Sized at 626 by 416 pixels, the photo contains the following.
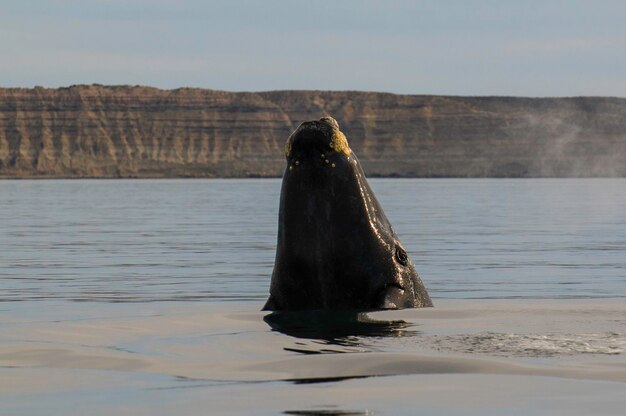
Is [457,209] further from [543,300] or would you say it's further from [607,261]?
[543,300]

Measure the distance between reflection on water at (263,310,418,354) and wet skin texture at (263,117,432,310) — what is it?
0.17 m

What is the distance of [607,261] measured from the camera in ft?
87.8

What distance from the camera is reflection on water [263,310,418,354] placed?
36.7ft

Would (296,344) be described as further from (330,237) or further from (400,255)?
(400,255)

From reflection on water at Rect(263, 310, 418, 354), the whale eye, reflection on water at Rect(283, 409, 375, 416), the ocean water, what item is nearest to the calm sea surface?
the ocean water

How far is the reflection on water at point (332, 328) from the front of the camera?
11.2m

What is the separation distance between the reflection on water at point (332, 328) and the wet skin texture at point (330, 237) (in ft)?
0.56

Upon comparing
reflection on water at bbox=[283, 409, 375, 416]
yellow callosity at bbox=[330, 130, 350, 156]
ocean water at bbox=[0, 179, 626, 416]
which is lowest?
reflection on water at bbox=[283, 409, 375, 416]

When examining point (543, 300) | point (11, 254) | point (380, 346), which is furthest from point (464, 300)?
point (11, 254)

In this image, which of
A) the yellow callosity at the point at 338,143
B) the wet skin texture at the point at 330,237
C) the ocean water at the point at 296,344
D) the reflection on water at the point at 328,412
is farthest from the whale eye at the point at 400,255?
the reflection on water at the point at 328,412

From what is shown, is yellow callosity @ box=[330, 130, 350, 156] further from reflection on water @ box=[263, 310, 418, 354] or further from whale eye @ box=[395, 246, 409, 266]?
reflection on water @ box=[263, 310, 418, 354]

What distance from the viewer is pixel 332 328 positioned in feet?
39.5

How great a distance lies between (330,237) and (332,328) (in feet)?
3.16

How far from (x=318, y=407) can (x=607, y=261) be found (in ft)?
63.6
